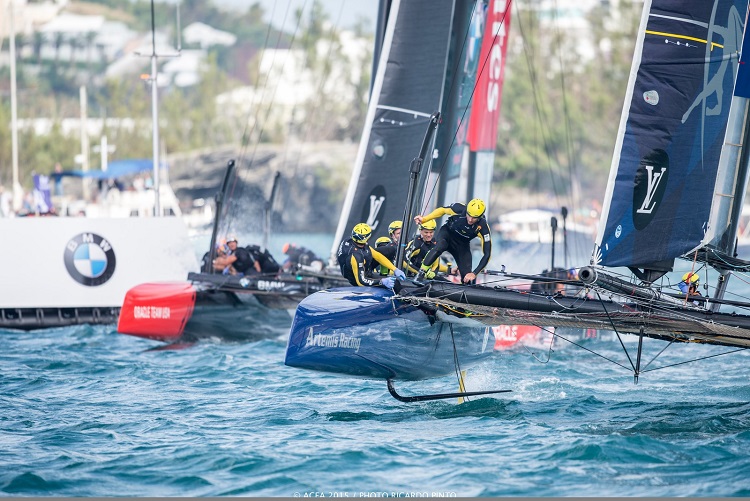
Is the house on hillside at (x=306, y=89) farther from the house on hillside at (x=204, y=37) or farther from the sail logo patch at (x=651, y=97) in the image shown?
the sail logo patch at (x=651, y=97)

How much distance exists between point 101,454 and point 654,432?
3.95 meters

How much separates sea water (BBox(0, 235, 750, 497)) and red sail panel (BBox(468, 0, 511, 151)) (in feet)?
12.9

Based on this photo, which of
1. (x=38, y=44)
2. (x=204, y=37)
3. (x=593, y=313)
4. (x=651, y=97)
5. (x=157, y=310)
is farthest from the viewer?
(x=204, y=37)

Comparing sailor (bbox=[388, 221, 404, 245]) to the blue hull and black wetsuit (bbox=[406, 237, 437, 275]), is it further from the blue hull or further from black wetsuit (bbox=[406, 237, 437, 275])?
the blue hull

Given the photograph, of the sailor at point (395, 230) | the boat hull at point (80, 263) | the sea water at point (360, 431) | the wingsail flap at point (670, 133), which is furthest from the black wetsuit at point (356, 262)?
the boat hull at point (80, 263)

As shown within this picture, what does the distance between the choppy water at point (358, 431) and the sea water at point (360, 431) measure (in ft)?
0.06

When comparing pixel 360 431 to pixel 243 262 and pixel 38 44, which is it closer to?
pixel 243 262

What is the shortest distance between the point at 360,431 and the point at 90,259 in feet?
25.2

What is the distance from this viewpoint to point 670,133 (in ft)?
30.2

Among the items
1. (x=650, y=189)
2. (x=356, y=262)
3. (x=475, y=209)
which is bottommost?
(x=356, y=262)

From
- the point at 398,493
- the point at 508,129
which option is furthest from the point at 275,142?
the point at 398,493

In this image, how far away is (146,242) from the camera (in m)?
15.5

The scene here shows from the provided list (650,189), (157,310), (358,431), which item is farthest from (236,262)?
(650,189)

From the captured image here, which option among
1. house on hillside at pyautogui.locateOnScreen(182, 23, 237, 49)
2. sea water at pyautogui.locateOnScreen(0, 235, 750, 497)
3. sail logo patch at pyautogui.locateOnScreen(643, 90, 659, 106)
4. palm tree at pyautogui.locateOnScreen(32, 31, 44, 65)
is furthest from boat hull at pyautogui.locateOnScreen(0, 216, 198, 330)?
house on hillside at pyautogui.locateOnScreen(182, 23, 237, 49)
